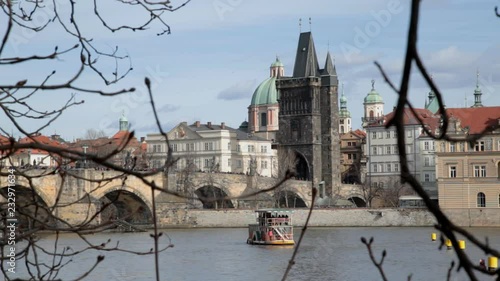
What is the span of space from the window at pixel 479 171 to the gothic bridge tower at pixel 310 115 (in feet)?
68.0

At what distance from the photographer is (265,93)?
96.0 m

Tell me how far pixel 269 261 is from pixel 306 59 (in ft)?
140

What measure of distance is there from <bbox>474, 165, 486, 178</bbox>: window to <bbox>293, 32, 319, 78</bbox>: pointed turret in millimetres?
24751

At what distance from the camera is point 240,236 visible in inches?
1743

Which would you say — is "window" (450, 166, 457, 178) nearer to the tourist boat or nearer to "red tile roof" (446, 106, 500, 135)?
"red tile roof" (446, 106, 500, 135)

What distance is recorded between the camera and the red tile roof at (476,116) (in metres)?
49.0

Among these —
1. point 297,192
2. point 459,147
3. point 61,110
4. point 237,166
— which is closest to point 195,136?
point 237,166

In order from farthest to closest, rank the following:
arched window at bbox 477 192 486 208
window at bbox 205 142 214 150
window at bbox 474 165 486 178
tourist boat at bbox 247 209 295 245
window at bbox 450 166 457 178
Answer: window at bbox 205 142 214 150, window at bbox 450 166 457 178, window at bbox 474 165 486 178, arched window at bbox 477 192 486 208, tourist boat at bbox 247 209 295 245

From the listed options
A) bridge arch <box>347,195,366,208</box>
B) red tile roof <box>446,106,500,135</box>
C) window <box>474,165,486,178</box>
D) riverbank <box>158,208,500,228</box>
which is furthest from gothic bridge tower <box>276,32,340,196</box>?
window <box>474,165,486,178</box>

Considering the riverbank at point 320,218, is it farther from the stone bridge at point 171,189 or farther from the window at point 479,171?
the window at point 479,171

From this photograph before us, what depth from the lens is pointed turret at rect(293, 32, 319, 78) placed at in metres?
70.9

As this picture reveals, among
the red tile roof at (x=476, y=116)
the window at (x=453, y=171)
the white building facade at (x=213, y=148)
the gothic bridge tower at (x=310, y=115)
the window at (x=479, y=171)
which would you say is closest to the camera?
the window at (x=479, y=171)

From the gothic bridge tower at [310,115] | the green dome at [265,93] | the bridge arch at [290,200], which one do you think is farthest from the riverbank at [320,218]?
the green dome at [265,93]

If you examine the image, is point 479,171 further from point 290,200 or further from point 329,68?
point 329,68
